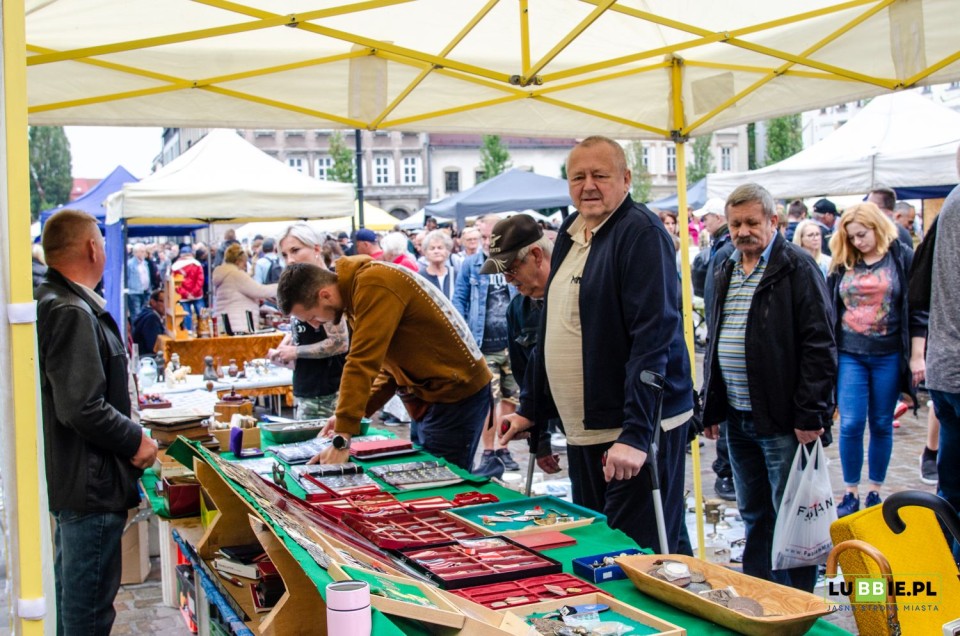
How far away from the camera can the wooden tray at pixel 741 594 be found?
1795mm

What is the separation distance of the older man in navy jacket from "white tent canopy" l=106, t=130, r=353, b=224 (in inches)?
254

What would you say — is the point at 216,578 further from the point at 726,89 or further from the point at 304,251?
the point at 726,89

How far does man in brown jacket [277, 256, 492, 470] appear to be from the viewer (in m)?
3.49

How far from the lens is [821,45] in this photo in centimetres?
400

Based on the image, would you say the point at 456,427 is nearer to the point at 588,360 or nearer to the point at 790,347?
the point at 588,360

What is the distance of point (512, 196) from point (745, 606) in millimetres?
13486

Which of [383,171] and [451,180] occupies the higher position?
[383,171]

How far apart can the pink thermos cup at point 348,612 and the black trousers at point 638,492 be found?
1518mm

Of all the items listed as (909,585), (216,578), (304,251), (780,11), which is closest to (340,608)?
(216,578)

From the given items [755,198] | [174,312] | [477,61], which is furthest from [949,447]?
[174,312]

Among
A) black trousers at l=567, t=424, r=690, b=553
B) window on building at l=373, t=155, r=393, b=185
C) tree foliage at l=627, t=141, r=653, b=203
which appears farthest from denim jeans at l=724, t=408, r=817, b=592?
window on building at l=373, t=155, r=393, b=185

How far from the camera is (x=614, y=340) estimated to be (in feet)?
9.77

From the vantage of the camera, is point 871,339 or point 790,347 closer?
point 790,347

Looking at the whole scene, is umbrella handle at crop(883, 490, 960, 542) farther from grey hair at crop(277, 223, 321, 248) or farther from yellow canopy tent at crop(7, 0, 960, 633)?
grey hair at crop(277, 223, 321, 248)
